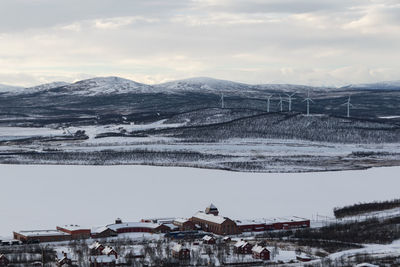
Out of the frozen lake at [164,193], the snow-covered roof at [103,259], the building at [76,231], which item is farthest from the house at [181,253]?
the frozen lake at [164,193]

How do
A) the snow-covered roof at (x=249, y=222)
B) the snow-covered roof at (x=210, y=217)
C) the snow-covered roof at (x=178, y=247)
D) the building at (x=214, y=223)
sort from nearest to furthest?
the snow-covered roof at (x=178, y=247) < the building at (x=214, y=223) < the snow-covered roof at (x=210, y=217) < the snow-covered roof at (x=249, y=222)

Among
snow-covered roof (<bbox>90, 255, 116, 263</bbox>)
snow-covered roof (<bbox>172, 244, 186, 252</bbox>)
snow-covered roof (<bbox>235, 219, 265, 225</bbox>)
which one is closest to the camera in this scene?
snow-covered roof (<bbox>90, 255, 116, 263</bbox>)

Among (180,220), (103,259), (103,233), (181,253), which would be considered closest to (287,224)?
(180,220)

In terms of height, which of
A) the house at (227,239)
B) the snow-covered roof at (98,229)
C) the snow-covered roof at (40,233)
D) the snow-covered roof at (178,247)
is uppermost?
the snow-covered roof at (178,247)

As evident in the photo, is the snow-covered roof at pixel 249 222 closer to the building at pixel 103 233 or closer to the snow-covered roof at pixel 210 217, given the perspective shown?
the snow-covered roof at pixel 210 217

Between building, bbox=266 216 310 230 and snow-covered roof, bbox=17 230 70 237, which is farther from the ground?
snow-covered roof, bbox=17 230 70 237

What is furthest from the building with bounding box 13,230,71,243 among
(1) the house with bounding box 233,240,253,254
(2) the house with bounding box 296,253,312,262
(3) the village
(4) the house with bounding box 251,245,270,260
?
(2) the house with bounding box 296,253,312,262

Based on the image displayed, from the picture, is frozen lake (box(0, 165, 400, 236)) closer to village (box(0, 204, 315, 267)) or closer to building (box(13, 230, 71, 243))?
building (box(13, 230, 71, 243))

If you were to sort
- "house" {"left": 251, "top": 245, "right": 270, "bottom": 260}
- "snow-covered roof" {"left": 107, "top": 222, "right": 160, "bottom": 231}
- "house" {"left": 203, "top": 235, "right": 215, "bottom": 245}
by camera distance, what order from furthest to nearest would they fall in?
"snow-covered roof" {"left": 107, "top": 222, "right": 160, "bottom": 231} → "house" {"left": 203, "top": 235, "right": 215, "bottom": 245} → "house" {"left": 251, "top": 245, "right": 270, "bottom": 260}
